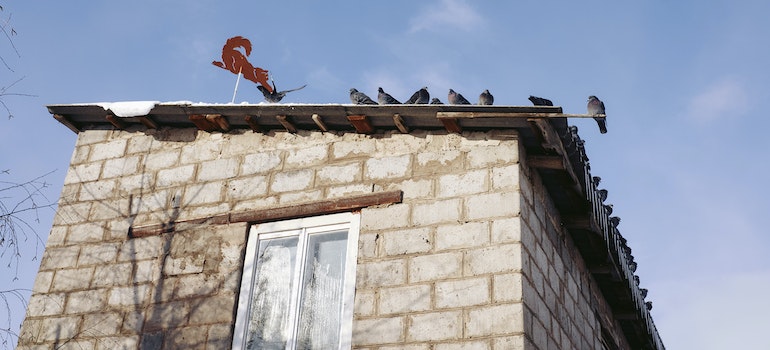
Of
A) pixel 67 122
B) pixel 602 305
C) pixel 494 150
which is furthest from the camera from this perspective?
pixel 602 305

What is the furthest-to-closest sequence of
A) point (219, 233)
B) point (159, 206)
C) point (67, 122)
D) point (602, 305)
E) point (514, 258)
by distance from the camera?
point (602, 305) < point (67, 122) < point (159, 206) < point (219, 233) < point (514, 258)

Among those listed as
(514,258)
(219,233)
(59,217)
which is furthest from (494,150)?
(59,217)

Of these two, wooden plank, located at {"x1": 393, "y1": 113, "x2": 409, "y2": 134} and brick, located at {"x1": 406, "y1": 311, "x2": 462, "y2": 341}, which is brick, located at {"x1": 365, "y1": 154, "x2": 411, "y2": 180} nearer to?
wooden plank, located at {"x1": 393, "y1": 113, "x2": 409, "y2": 134}

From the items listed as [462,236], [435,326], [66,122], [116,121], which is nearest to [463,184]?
[462,236]

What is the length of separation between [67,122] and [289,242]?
2.77 m

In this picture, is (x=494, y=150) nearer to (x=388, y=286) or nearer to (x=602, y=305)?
(x=388, y=286)

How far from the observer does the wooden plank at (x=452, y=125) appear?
5.96 m

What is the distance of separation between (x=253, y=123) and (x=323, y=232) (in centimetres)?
124

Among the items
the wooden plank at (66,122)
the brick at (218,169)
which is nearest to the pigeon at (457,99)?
the brick at (218,169)

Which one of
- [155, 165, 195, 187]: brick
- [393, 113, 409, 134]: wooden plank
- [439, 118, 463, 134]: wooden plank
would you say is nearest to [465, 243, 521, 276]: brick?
[439, 118, 463, 134]: wooden plank

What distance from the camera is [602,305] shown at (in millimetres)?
8156

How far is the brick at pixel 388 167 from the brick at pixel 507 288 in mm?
1169

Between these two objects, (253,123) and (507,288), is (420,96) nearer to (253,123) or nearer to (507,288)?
(253,123)

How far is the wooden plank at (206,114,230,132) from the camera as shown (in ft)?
22.3
